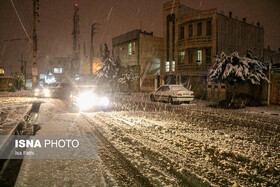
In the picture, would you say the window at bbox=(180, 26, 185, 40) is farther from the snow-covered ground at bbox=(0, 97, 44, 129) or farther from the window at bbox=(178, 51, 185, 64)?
the snow-covered ground at bbox=(0, 97, 44, 129)

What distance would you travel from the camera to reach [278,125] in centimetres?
973

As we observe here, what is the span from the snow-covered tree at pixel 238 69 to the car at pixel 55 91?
16904mm

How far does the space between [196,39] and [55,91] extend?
1913cm

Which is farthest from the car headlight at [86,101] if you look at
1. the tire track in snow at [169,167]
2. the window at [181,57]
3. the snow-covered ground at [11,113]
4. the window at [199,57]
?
the window at [181,57]

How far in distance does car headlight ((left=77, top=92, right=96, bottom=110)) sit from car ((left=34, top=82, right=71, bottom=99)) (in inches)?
511

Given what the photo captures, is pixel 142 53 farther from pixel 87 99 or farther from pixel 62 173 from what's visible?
pixel 62 173

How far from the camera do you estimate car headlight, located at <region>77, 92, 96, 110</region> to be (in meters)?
14.2

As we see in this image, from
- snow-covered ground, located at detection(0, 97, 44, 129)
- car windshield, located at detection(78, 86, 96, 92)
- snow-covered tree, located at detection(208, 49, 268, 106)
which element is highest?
snow-covered tree, located at detection(208, 49, 268, 106)

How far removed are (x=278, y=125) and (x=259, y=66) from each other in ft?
26.4

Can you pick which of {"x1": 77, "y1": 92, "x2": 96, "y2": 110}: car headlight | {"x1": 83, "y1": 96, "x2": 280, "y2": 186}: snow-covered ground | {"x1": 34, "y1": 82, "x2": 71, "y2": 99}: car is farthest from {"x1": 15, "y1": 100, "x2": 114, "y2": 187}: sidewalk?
{"x1": 34, "y1": 82, "x2": 71, "y2": 99}: car

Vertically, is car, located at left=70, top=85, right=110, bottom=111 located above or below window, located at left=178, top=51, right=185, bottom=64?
below

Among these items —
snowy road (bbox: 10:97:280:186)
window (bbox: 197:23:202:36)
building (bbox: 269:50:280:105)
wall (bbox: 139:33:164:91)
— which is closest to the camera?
snowy road (bbox: 10:97:280:186)

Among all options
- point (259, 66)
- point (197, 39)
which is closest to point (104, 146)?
point (259, 66)

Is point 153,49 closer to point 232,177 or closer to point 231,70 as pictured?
point 231,70
